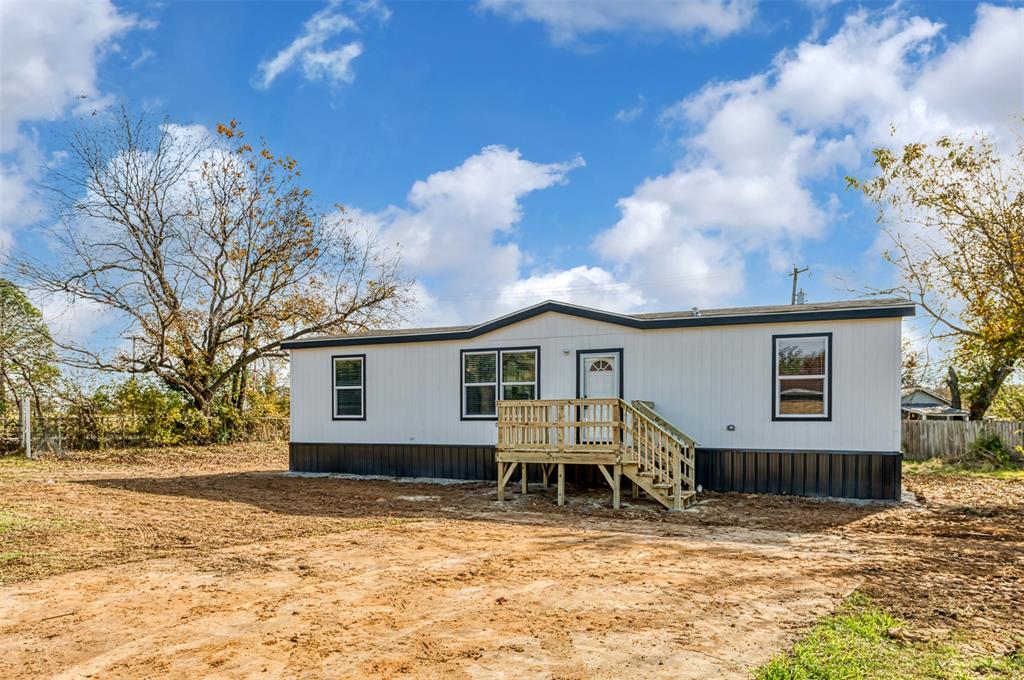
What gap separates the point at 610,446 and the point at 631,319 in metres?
2.61

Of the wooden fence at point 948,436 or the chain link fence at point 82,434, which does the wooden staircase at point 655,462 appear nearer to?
the wooden fence at point 948,436

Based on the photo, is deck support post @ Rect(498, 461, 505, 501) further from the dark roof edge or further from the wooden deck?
the dark roof edge

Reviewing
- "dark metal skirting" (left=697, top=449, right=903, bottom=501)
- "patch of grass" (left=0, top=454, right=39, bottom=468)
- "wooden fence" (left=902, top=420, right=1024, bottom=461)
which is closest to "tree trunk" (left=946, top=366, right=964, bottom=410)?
"wooden fence" (left=902, top=420, right=1024, bottom=461)

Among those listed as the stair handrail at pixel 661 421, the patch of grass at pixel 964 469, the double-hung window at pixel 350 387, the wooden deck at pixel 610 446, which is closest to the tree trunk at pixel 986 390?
the patch of grass at pixel 964 469

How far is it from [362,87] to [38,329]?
40.1 feet

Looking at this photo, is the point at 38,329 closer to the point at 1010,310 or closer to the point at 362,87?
the point at 362,87

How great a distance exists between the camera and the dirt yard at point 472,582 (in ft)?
13.7

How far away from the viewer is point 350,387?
14773 millimetres

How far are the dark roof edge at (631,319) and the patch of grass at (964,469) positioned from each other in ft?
20.9

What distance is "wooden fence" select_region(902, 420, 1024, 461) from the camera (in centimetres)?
1652

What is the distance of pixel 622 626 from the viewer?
4648 mm

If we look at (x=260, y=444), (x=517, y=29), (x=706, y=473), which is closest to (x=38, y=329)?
(x=260, y=444)

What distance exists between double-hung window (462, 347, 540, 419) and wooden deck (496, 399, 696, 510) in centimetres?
143

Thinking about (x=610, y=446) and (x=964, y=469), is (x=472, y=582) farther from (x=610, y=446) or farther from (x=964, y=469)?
(x=964, y=469)
